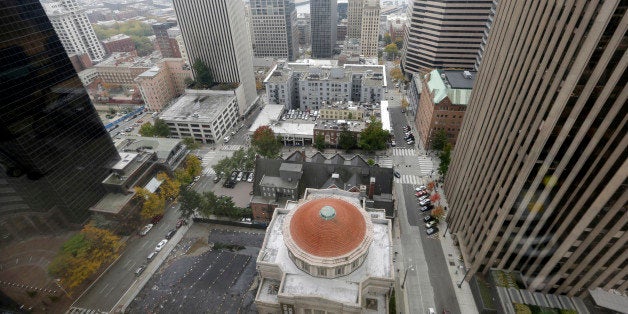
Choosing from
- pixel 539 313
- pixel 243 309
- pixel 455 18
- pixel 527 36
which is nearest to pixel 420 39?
pixel 455 18

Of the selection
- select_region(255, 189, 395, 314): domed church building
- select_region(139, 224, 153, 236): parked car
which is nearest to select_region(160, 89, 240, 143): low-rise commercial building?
select_region(139, 224, 153, 236): parked car

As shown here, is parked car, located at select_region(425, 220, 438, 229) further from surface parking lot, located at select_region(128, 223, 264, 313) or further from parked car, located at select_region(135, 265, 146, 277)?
parked car, located at select_region(135, 265, 146, 277)

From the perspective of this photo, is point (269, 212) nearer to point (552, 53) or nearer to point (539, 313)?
point (539, 313)

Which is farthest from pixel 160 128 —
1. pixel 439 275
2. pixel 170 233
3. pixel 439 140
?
pixel 439 275

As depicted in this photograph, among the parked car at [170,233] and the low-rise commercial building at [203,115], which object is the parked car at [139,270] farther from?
the low-rise commercial building at [203,115]

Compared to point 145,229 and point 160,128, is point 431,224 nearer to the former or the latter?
point 145,229

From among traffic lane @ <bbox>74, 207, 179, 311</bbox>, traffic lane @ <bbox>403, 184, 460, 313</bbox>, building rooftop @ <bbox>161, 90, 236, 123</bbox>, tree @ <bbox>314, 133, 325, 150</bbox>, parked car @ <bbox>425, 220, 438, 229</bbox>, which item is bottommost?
traffic lane @ <bbox>403, 184, 460, 313</bbox>
